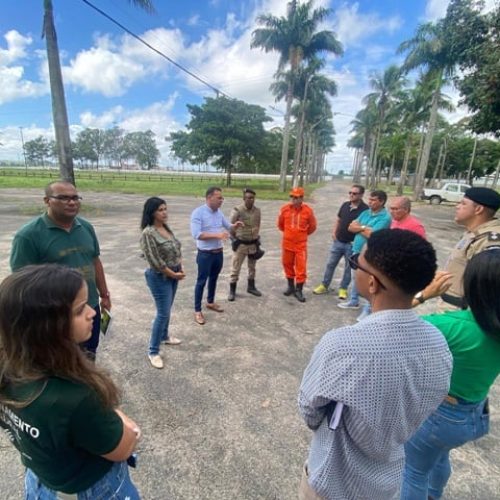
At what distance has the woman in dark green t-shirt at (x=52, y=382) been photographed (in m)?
0.89

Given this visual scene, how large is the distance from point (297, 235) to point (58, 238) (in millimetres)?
3484

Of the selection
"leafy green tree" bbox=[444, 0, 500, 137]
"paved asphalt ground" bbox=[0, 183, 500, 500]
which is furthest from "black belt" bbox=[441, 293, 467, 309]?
"leafy green tree" bbox=[444, 0, 500, 137]

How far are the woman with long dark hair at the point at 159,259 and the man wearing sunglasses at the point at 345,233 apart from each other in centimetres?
285

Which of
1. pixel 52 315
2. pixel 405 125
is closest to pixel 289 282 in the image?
pixel 52 315

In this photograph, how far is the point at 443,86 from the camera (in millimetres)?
20688

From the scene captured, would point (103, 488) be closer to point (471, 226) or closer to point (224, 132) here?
point (471, 226)

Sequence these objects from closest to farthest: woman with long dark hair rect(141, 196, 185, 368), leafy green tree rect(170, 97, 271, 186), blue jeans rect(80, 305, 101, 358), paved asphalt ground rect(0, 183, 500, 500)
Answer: paved asphalt ground rect(0, 183, 500, 500)
blue jeans rect(80, 305, 101, 358)
woman with long dark hair rect(141, 196, 185, 368)
leafy green tree rect(170, 97, 271, 186)

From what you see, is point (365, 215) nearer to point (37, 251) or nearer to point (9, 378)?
point (37, 251)

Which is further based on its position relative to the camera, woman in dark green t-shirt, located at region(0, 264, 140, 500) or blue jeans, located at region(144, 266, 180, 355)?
blue jeans, located at region(144, 266, 180, 355)

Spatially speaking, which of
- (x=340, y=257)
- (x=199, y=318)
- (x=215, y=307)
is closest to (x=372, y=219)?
(x=340, y=257)

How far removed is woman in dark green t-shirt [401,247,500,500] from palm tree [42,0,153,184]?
1224 centimetres

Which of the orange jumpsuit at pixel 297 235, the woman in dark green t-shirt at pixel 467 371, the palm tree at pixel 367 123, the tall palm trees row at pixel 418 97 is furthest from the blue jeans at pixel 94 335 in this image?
the palm tree at pixel 367 123

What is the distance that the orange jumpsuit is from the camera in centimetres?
494

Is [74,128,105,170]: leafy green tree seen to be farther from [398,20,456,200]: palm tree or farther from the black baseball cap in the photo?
the black baseball cap
